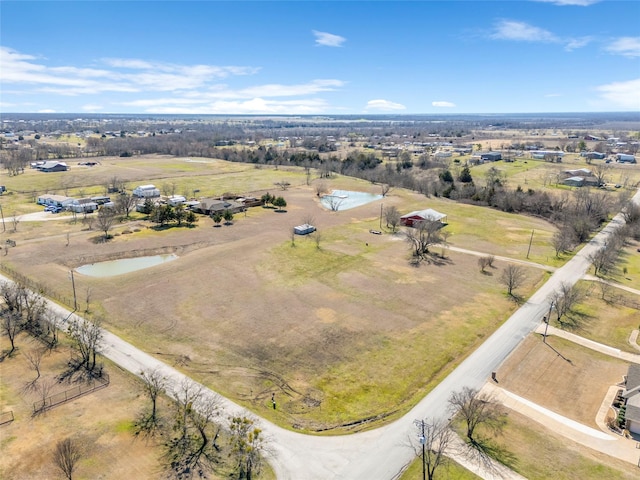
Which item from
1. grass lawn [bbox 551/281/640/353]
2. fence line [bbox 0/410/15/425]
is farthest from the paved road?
fence line [bbox 0/410/15/425]

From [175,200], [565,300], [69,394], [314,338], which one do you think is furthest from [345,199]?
[69,394]

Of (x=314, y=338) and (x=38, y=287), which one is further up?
(x=38, y=287)

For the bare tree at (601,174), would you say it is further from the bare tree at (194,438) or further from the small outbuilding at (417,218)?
the bare tree at (194,438)

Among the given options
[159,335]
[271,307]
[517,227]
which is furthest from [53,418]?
[517,227]

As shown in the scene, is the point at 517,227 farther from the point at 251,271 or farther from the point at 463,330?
the point at 251,271

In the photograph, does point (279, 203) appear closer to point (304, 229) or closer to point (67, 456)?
point (304, 229)

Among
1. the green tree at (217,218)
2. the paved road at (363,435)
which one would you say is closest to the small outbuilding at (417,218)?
the green tree at (217,218)

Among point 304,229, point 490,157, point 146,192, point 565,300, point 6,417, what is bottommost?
point 565,300
